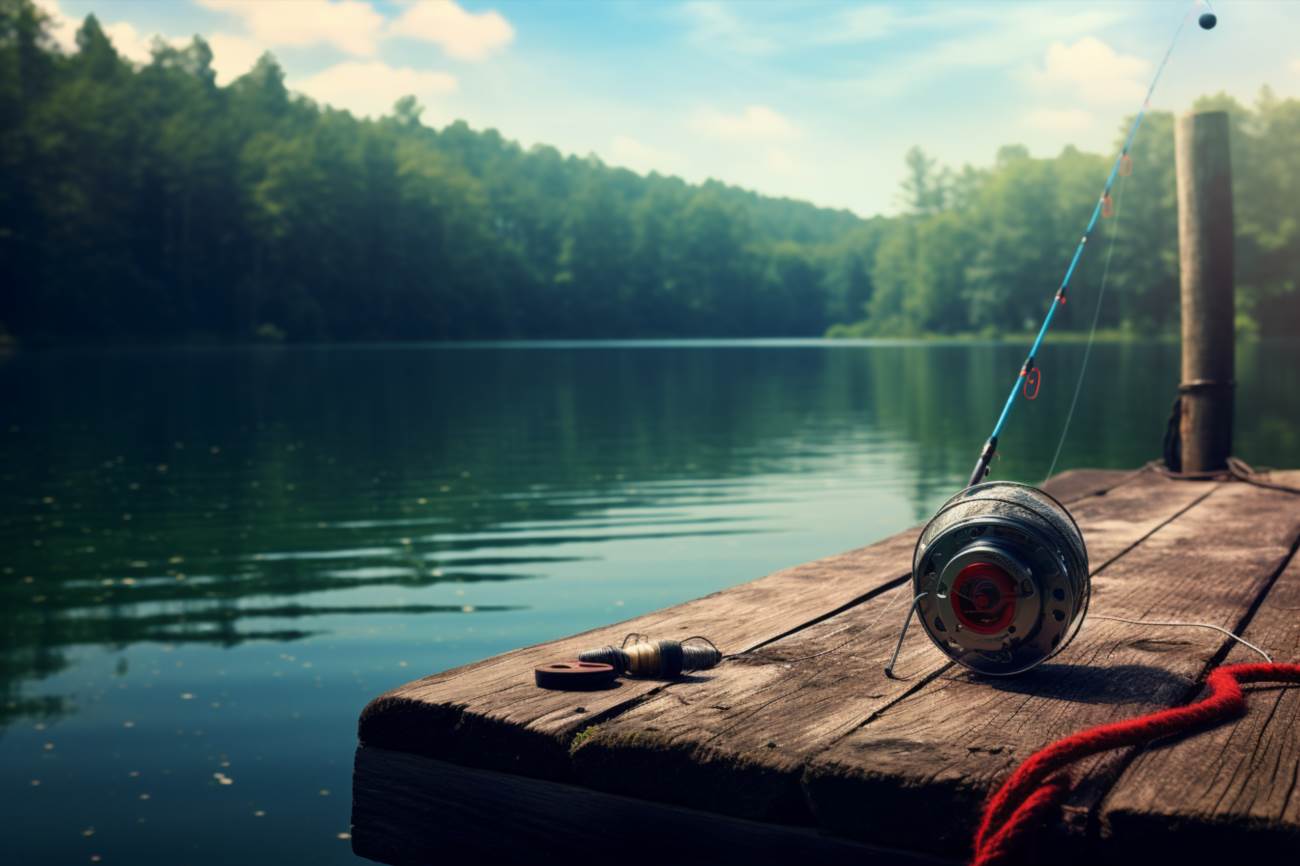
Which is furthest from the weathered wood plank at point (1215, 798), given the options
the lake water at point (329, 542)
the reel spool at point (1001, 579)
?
the lake water at point (329, 542)

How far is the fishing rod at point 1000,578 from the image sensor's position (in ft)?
10.3

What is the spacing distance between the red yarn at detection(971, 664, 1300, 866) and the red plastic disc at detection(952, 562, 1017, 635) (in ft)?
1.60

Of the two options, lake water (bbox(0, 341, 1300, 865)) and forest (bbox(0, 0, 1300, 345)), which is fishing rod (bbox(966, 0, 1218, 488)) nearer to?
lake water (bbox(0, 341, 1300, 865))

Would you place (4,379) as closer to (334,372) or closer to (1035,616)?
(334,372)

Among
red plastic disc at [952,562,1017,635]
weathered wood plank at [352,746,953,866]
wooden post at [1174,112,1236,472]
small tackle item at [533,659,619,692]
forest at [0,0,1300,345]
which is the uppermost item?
forest at [0,0,1300,345]

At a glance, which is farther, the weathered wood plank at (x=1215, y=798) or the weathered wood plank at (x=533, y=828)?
the weathered wood plank at (x=533, y=828)

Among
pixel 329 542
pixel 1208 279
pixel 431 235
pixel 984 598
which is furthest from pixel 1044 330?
pixel 431 235

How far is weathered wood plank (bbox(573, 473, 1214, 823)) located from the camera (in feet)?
9.04

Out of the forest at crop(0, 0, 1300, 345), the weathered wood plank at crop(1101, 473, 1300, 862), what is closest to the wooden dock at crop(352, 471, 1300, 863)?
the weathered wood plank at crop(1101, 473, 1300, 862)

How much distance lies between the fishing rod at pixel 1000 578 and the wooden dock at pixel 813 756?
0.37ft

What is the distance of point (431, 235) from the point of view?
10738 centimetres

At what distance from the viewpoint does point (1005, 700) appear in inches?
124

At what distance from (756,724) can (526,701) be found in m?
0.58

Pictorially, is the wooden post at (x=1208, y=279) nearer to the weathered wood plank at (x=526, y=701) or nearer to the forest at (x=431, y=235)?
the weathered wood plank at (x=526, y=701)
